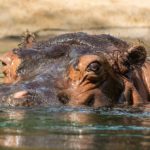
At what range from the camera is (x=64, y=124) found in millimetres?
4383

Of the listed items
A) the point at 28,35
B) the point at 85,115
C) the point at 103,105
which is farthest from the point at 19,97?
the point at 28,35

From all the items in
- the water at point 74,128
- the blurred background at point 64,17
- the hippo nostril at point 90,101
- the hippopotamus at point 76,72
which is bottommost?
the water at point 74,128

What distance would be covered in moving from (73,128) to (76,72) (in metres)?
1.42

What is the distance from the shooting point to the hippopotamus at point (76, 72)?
521cm

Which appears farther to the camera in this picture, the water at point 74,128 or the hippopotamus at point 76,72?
the hippopotamus at point 76,72

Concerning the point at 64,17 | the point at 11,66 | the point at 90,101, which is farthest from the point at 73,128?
the point at 64,17

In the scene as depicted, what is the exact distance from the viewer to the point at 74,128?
4160 mm

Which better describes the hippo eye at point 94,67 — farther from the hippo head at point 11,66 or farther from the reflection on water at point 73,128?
the hippo head at point 11,66

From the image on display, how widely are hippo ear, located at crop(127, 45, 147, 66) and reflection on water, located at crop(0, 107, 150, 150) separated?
2.20 ft

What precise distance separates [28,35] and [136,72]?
1.35 meters

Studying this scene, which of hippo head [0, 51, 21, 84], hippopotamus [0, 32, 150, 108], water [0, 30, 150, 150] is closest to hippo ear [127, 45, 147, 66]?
hippopotamus [0, 32, 150, 108]

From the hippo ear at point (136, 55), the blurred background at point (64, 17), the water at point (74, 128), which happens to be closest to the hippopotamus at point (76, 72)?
the hippo ear at point (136, 55)

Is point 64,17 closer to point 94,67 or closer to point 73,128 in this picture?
point 94,67

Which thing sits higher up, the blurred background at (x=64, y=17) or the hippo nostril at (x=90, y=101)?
the blurred background at (x=64, y=17)
